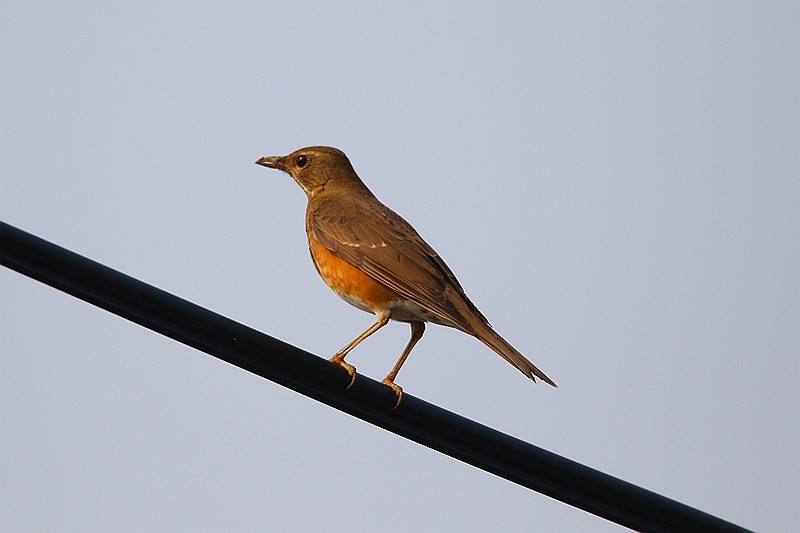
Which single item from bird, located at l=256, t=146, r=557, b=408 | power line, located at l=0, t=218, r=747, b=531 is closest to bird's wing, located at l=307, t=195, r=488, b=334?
bird, located at l=256, t=146, r=557, b=408

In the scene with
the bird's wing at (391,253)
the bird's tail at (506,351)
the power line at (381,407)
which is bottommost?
the power line at (381,407)

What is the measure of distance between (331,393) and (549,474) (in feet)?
3.26

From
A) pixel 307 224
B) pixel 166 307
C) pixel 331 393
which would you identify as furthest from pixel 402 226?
pixel 166 307

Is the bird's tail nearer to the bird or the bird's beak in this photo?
the bird

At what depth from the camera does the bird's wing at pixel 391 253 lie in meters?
8.10

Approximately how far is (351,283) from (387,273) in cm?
35

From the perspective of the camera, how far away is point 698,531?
16.5 feet

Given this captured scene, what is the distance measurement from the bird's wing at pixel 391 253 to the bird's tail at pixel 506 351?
0.33 ft

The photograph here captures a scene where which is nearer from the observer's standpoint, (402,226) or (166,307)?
(166,307)

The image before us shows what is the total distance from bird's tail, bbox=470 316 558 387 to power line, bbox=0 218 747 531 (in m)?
1.69

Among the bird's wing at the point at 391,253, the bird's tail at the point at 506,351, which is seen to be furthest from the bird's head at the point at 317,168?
the bird's tail at the point at 506,351

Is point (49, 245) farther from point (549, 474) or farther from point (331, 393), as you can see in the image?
point (549, 474)

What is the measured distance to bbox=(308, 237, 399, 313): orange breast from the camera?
838cm

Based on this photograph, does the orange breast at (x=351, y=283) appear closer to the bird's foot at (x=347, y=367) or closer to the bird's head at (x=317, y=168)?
the bird's foot at (x=347, y=367)
